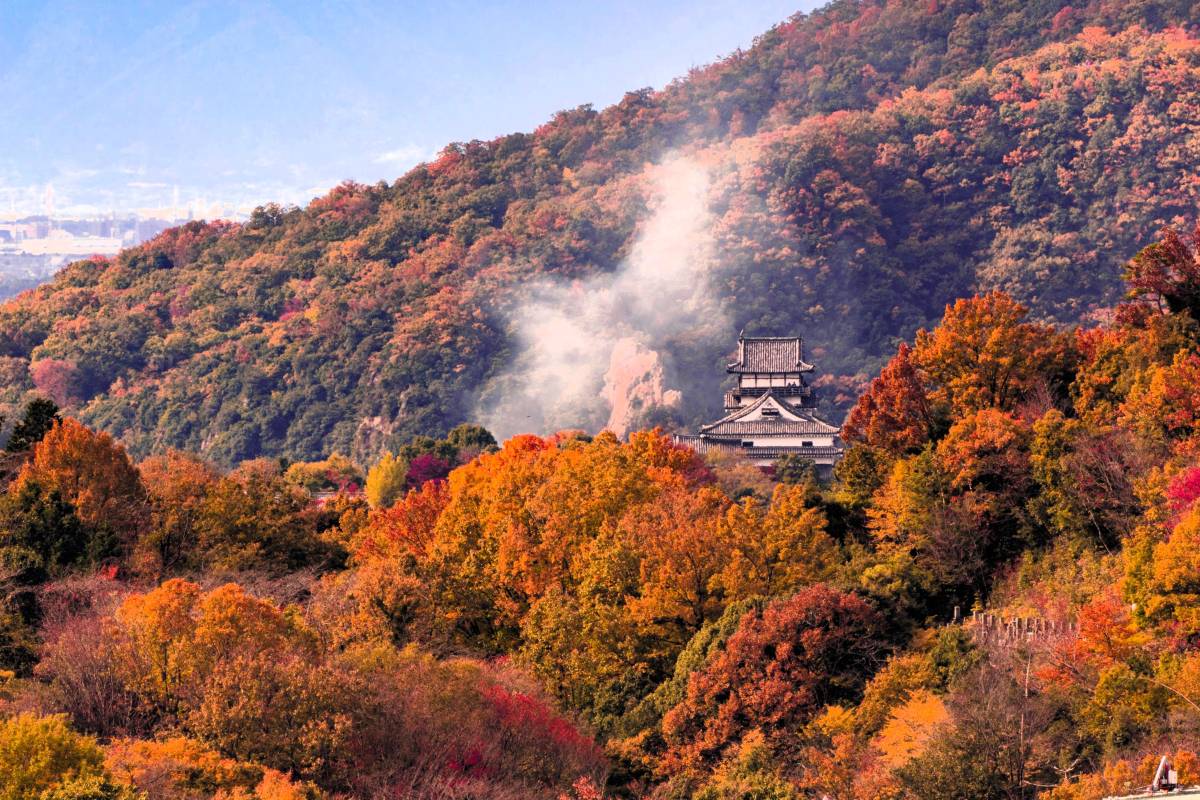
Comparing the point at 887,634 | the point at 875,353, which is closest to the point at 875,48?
the point at 875,353

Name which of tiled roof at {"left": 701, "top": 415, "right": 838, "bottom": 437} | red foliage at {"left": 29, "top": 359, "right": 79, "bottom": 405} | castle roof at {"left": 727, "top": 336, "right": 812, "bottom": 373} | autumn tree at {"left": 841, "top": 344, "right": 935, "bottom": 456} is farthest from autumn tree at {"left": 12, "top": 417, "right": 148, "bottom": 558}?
red foliage at {"left": 29, "top": 359, "right": 79, "bottom": 405}

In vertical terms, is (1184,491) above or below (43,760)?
below

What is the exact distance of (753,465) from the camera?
254ft

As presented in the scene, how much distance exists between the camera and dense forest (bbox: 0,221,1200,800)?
114 ft

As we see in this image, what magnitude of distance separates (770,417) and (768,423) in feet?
2.04

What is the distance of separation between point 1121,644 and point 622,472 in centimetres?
1800

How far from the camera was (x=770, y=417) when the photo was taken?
290 feet

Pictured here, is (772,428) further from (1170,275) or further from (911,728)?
(911,728)

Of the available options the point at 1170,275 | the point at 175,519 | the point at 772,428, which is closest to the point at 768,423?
the point at 772,428

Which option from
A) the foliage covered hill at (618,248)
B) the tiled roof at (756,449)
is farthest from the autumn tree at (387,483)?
the foliage covered hill at (618,248)

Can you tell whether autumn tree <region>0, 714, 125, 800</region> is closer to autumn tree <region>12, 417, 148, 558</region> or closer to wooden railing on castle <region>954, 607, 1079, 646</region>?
wooden railing on castle <region>954, 607, 1079, 646</region>

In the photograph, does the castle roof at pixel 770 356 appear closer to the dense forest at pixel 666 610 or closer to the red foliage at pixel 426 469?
the red foliage at pixel 426 469

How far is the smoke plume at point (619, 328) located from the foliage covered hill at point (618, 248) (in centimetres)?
133

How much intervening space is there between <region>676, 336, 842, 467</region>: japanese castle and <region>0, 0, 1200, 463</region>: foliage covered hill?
20877 millimetres
